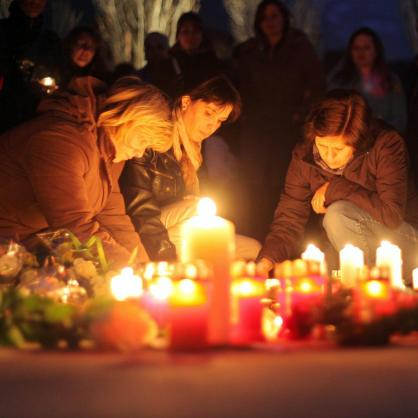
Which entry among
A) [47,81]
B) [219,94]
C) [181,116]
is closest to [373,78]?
[219,94]

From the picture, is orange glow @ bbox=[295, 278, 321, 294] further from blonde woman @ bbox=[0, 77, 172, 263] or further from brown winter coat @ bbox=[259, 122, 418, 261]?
brown winter coat @ bbox=[259, 122, 418, 261]

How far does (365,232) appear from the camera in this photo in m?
5.48

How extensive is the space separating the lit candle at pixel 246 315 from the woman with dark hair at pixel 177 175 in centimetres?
260

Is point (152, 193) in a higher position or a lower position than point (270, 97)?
lower

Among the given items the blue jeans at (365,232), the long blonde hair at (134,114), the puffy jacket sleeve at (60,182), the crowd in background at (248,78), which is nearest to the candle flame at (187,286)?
the puffy jacket sleeve at (60,182)

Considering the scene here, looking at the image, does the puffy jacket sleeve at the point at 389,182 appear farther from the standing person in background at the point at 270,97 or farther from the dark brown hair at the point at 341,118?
the standing person in background at the point at 270,97

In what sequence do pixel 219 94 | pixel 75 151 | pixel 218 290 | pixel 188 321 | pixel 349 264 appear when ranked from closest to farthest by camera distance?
pixel 188 321 → pixel 218 290 → pixel 349 264 → pixel 75 151 → pixel 219 94

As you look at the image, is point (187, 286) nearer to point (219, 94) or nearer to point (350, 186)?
point (219, 94)

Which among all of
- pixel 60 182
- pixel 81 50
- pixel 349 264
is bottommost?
pixel 349 264

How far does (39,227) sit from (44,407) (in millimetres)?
2916

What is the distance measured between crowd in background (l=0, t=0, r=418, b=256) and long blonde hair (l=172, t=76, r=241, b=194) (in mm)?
525

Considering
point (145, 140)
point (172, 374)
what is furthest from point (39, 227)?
point (172, 374)

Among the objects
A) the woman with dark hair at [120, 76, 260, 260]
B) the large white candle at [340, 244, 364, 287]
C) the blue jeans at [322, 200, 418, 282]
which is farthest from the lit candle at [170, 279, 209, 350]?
the blue jeans at [322, 200, 418, 282]

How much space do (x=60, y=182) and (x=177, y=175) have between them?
1.22m
